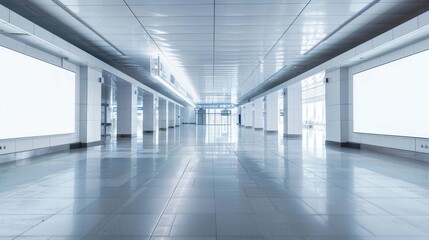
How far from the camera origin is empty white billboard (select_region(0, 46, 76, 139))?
9555 millimetres

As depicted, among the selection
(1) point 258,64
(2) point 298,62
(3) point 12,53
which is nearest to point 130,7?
(3) point 12,53

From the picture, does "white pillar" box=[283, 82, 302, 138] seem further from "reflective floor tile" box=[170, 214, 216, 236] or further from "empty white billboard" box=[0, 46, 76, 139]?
"reflective floor tile" box=[170, 214, 216, 236]

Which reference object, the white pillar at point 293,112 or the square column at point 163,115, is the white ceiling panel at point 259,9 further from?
A: the square column at point 163,115

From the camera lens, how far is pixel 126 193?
18.3ft

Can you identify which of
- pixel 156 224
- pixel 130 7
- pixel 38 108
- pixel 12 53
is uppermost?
pixel 130 7

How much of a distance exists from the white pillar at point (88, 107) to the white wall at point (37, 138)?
21 cm

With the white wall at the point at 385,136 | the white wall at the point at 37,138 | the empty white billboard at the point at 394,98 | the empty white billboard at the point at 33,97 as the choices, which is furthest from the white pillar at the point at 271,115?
the empty white billboard at the point at 33,97

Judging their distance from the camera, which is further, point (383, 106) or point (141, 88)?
point (141, 88)

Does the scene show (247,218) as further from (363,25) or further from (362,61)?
(362,61)

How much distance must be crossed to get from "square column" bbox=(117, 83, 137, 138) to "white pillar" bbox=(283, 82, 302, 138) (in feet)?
43.9

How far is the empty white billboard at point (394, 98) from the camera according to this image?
10242 millimetres

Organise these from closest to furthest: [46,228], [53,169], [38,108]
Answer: [46,228] < [53,169] < [38,108]

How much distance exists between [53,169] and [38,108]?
4393 millimetres

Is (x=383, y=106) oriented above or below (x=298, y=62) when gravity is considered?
below
